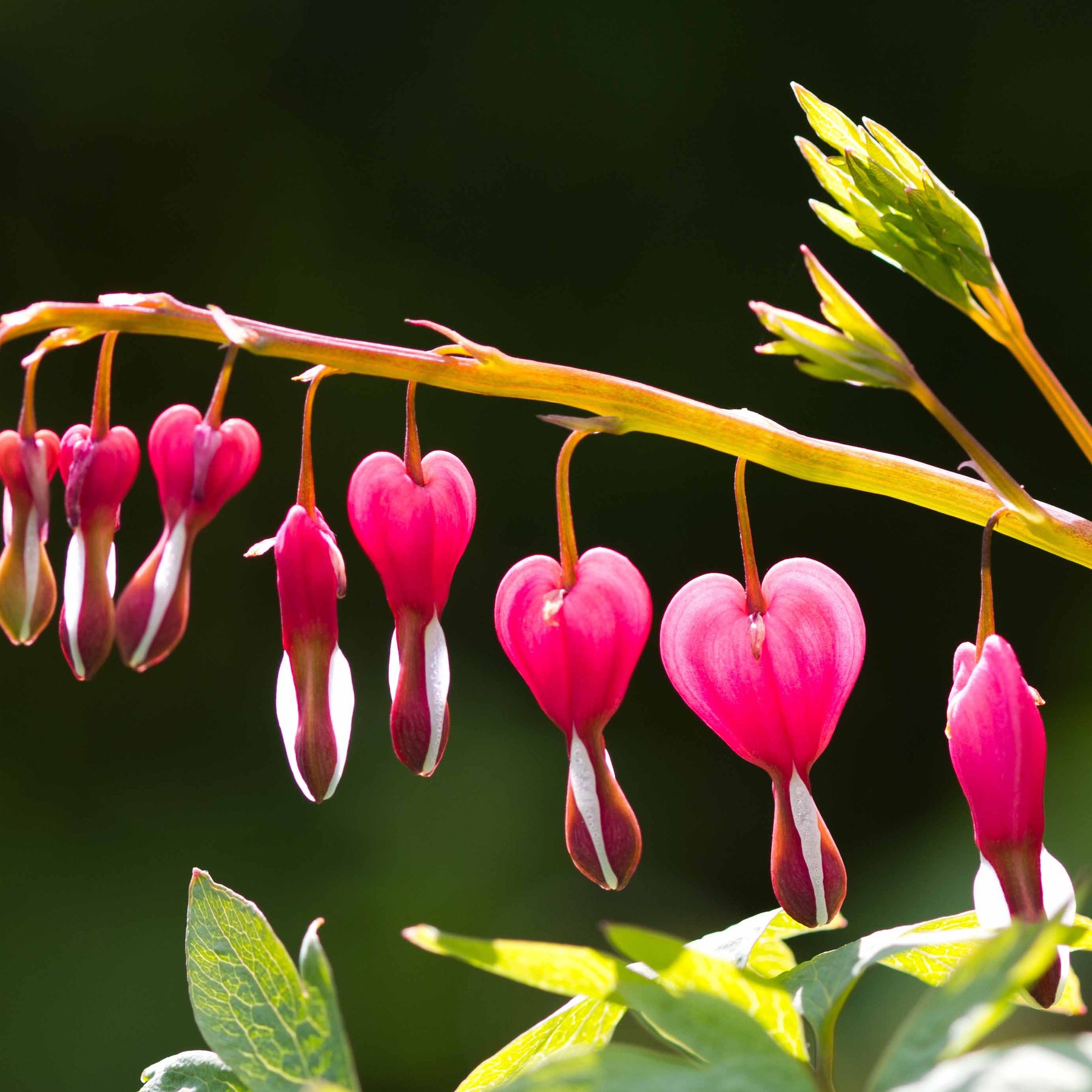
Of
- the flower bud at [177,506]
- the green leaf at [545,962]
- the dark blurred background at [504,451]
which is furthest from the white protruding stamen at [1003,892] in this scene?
the dark blurred background at [504,451]

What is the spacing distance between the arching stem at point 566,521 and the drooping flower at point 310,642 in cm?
11

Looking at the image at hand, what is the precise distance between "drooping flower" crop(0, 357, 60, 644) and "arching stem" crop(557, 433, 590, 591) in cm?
22

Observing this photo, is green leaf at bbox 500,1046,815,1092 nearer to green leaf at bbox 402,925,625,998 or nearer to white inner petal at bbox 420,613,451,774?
green leaf at bbox 402,925,625,998

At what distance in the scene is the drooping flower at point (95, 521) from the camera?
535 millimetres

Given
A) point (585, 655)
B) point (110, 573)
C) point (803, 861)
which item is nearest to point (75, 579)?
point (110, 573)

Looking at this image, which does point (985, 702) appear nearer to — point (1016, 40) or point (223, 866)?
point (223, 866)

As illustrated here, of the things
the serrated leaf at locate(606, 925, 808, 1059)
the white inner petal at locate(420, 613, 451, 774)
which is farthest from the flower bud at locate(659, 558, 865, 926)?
the serrated leaf at locate(606, 925, 808, 1059)

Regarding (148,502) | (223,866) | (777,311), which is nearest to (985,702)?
→ (777,311)

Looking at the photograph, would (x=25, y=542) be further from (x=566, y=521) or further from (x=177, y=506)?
(x=566, y=521)

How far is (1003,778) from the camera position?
53 cm

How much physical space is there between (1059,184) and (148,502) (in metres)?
2.34

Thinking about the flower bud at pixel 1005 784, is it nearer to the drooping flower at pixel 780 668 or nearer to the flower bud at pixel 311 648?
the drooping flower at pixel 780 668

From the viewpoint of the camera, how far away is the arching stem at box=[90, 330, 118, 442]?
52 cm

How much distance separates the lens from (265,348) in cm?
51
